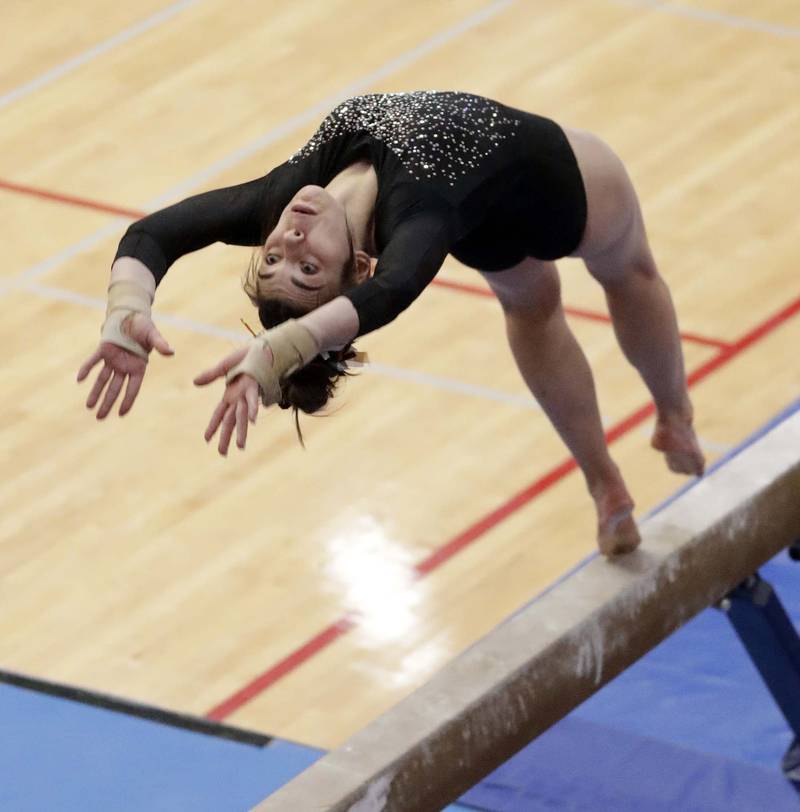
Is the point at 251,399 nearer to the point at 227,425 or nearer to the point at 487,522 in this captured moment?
the point at 227,425

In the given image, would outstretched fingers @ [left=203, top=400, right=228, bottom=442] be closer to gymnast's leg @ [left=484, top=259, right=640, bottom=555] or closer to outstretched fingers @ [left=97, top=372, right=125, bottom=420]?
outstretched fingers @ [left=97, top=372, right=125, bottom=420]

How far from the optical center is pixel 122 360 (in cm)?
303

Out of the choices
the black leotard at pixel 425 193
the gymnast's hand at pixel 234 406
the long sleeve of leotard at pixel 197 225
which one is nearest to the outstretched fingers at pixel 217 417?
the gymnast's hand at pixel 234 406

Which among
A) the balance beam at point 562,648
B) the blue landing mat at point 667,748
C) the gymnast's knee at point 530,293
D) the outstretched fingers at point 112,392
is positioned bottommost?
the blue landing mat at point 667,748

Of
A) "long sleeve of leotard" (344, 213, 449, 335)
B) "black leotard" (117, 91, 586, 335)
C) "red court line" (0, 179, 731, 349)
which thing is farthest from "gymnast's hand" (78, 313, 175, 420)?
"red court line" (0, 179, 731, 349)

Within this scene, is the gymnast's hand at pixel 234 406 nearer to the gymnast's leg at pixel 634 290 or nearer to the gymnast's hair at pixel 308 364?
the gymnast's hair at pixel 308 364

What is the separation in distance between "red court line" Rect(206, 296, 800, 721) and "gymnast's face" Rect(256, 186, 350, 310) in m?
1.48

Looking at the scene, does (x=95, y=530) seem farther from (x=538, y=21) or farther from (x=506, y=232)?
(x=538, y=21)

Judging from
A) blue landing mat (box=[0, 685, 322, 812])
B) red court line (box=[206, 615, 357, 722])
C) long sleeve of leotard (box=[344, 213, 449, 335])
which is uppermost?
long sleeve of leotard (box=[344, 213, 449, 335])

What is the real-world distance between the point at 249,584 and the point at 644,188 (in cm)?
211

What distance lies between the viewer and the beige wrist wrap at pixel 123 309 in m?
3.04

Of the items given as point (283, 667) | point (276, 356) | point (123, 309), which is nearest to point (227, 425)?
point (276, 356)

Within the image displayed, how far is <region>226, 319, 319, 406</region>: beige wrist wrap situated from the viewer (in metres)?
2.81

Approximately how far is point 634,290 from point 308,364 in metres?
0.80
